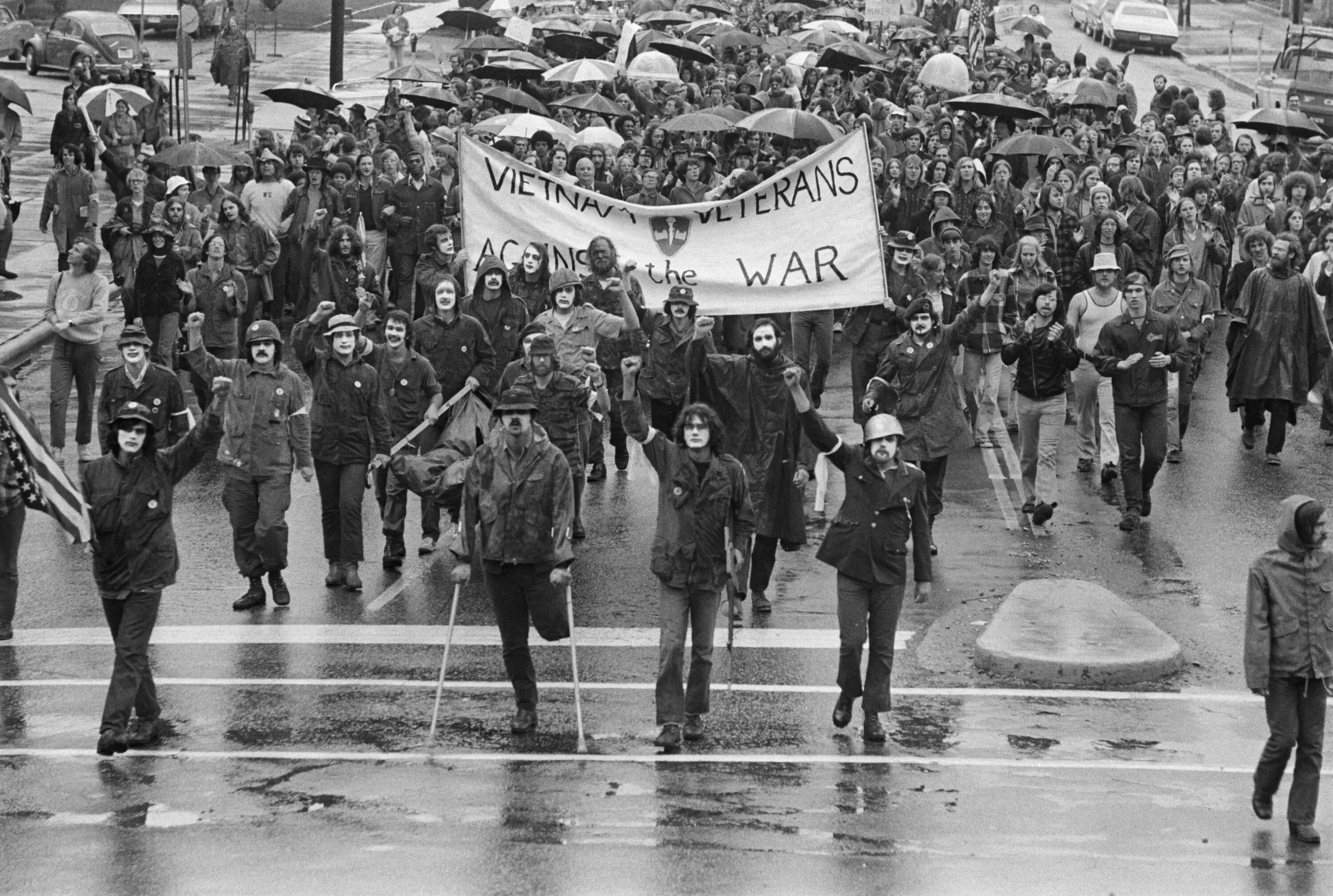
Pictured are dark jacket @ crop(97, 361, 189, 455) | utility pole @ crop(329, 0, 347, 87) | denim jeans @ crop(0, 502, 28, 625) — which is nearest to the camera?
denim jeans @ crop(0, 502, 28, 625)

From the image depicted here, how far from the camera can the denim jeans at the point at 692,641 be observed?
10719 mm

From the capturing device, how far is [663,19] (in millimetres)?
44219

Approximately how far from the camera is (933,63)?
32.5 meters

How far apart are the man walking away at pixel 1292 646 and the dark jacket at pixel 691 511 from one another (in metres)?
2.70

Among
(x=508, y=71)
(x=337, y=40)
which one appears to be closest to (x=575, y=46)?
(x=337, y=40)

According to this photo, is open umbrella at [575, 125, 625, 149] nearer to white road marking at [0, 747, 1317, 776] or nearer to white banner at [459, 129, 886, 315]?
white banner at [459, 129, 886, 315]

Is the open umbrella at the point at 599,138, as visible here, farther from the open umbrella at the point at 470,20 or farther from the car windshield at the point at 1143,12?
the car windshield at the point at 1143,12

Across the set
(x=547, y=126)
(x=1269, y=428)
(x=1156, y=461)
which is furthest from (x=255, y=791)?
(x=547, y=126)

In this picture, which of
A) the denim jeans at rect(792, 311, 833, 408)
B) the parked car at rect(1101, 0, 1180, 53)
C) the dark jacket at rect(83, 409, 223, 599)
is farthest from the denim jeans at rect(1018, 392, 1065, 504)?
the parked car at rect(1101, 0, 1180, 53)

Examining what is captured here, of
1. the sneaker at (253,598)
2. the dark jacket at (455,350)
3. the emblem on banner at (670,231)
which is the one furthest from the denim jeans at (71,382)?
the emblem on banner at (670,231)

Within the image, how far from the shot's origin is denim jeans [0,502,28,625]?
41.7ft

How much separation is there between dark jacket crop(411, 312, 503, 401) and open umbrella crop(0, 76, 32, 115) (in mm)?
14943

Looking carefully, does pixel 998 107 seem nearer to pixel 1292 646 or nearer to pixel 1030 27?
pixel 1292 646

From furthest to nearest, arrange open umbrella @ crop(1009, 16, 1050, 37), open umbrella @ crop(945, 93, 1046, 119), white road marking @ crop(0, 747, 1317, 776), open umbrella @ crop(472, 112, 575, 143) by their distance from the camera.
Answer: open umbrella @ crop(1009, 16, 1050, 37) → open umbrella @ crop(945, 93, 1046, 119) → open umbrella @ crop(472, 112, 575, 143) → white road marking @ crop(0, 747, 1317, 776)
